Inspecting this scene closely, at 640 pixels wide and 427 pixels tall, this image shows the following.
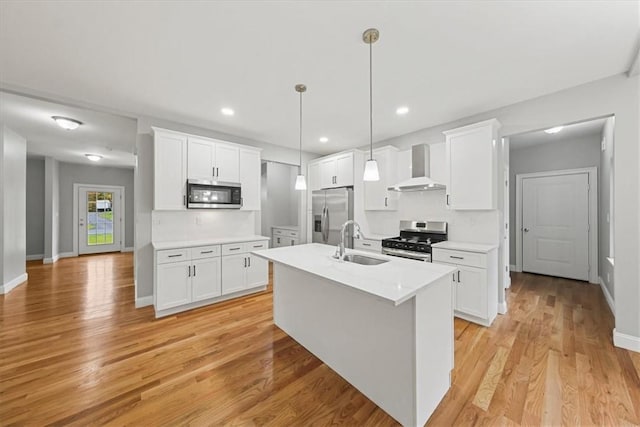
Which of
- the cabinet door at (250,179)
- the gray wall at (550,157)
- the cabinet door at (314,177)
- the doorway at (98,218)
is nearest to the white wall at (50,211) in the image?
the doorway at (98,218)

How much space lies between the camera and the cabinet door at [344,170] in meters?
4.68

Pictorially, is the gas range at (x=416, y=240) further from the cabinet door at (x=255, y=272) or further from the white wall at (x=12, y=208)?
the white wall at (x=12, y=208)

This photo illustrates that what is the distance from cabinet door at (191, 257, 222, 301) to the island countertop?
1.53 metres

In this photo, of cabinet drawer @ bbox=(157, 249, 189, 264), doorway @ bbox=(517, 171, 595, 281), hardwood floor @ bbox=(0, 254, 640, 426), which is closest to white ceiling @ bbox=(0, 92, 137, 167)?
cabinet drawer @ bbox=(157, 249, 189, 264)

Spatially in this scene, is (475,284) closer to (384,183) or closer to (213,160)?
(384,183)

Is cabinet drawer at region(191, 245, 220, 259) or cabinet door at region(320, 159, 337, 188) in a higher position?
cabinet door at region(320, 159, 337, 188)

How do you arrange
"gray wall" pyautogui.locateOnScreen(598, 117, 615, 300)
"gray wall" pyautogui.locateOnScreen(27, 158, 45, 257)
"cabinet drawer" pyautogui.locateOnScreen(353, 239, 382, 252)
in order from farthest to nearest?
"gray wall" pyautogui.locateOnScreen(27, 158, 45, 257), "cabinet drawer" pyautogui.locateOnScreen(353, 239, 382, 252), "gray wall" pyautogui.locateOnScreen(598, 117, 615, 300)

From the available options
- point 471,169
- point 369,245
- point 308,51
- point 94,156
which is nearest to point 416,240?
point 369,245

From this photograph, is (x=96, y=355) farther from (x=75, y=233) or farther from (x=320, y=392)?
(x=75, y=233)

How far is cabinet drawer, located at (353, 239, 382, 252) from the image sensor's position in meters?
4.14

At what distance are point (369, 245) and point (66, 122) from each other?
502cm

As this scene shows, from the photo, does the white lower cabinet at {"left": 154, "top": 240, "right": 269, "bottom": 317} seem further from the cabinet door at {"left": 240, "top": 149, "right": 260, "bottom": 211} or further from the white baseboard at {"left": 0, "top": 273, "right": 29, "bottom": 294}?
the white baseboard at {"left": 0, "top": 273, "right": 29, "bottom": 294}

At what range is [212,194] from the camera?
3812 mm

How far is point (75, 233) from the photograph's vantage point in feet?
23.5
